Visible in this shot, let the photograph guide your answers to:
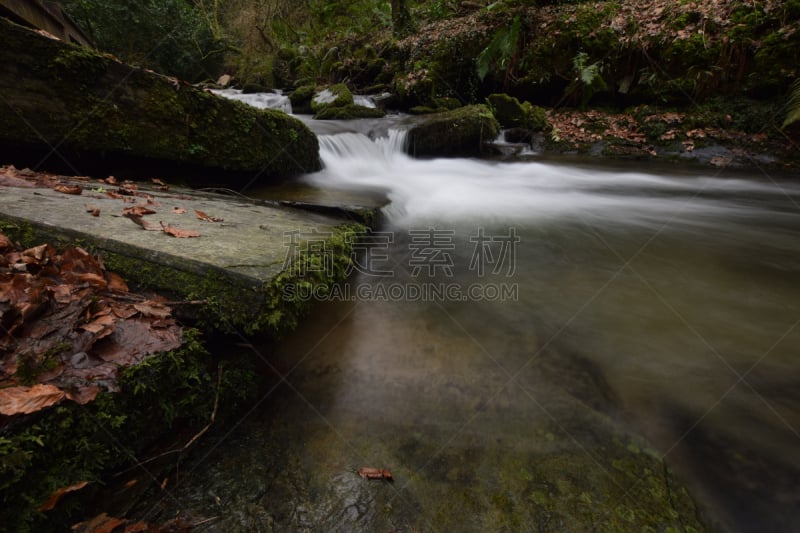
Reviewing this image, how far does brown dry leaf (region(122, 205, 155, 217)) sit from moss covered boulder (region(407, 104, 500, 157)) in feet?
21.9

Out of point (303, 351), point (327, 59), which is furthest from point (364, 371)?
point (327, 59)

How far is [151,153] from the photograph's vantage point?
11.5ft

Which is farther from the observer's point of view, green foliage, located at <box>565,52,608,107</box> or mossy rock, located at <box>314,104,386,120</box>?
mossy rock, located at <box>314,104,386,120</box>

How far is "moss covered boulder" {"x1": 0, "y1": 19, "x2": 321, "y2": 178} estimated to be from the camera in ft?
9.12

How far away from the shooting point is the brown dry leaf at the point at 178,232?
1937 millimetres

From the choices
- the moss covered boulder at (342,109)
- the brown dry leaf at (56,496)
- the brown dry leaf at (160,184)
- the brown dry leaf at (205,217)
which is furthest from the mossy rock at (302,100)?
the brown dry leaf at (56,496)

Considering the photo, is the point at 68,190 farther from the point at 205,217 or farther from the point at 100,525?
the point at 100,525

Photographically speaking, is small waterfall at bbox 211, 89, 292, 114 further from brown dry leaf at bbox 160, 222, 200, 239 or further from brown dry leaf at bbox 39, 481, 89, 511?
brown dry leaf at bbox 39, 481, 89, 511

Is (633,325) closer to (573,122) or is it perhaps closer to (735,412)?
(735,412)

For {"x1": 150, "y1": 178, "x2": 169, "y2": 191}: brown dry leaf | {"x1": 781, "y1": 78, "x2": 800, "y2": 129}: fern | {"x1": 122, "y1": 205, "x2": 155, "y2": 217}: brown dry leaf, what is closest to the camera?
{"x1": 122, "y1": 205, "x2": 155, "y2": 217}: brown dry leaf

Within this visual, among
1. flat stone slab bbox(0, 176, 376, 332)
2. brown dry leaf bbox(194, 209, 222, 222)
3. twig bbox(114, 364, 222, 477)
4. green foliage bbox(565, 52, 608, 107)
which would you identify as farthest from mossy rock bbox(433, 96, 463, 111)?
twig bbox(114, 364, 222, 477)

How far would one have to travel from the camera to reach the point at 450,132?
8312 mm

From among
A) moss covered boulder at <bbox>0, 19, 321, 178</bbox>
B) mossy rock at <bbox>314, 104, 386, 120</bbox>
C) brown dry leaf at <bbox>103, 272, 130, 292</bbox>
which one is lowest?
brown dry leaf at <bbox>103, 272, 130, 292</bbox>

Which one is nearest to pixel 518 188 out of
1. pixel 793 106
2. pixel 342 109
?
pixel 342 109
